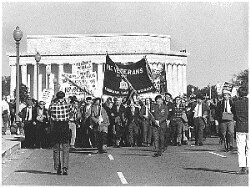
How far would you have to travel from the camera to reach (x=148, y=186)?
10953 millimetres

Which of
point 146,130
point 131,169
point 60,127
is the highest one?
point 60,127

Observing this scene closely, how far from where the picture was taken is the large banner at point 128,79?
1877cm

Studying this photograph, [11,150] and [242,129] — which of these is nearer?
[242,129]

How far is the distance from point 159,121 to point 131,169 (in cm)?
355

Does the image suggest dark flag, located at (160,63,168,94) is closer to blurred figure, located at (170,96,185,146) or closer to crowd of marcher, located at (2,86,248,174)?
crowd of marcher, located at (2,86,248,174)

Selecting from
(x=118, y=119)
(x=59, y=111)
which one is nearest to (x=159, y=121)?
(x=118, y=119)

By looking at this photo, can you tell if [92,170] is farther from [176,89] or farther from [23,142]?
[176,89]

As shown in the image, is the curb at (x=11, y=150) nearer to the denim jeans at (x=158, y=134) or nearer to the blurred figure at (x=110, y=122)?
the blurred figure at (x=110, y=122)

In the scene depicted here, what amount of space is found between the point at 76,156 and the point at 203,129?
575 centimetres

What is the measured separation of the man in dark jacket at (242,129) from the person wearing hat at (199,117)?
7.95 meters

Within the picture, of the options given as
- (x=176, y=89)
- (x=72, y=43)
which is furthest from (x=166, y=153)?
(x=176, y=89)

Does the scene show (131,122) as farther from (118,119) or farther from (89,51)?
(89,51)

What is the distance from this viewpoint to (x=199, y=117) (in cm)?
2172

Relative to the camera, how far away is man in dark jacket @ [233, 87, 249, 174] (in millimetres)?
12711
